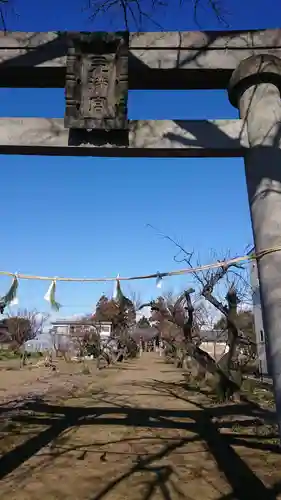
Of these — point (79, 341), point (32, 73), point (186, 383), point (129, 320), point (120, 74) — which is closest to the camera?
point (120, 74)

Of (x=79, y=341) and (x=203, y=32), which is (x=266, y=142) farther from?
(x=79, y=341)

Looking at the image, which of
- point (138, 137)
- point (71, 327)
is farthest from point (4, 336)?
point (138, 137)

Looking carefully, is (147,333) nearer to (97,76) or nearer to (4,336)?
(4,336)

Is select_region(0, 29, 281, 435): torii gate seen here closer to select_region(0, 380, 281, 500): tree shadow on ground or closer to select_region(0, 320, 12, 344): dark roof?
select_region(0, 380, 281, 500): tree shadow on ground

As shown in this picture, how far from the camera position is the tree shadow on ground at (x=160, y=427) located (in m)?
4.48

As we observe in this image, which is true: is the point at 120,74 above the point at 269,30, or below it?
below

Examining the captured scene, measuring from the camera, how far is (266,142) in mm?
3902

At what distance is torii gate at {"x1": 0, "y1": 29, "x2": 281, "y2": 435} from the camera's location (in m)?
3.84

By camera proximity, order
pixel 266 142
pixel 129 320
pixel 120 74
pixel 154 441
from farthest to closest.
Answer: pixel 129 320 → pixel 154 441 → pixel 120 74 → pixel 266 142

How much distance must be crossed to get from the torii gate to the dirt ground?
2.38m

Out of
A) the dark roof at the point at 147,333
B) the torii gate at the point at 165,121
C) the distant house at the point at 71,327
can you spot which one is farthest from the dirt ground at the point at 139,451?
the dark roof at the point at 147,333

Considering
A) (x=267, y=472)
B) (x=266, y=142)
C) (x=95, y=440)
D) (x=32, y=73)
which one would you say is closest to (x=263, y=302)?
(x=266, y=142)

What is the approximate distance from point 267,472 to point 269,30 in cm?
542

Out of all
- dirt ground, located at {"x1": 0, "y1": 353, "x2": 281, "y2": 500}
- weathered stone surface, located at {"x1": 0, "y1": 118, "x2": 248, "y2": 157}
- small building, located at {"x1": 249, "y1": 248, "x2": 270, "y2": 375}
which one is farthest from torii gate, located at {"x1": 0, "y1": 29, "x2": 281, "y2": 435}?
small building, located at {"x1": 249, "y1": 248, "x2": 270, "y2": 375}
